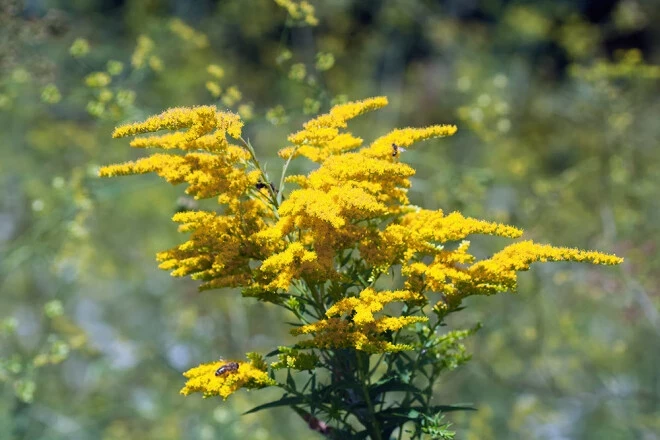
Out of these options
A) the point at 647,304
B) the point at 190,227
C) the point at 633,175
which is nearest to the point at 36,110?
the point at 633,175

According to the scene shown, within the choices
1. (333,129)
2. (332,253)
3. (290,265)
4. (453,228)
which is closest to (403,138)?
(333,129)

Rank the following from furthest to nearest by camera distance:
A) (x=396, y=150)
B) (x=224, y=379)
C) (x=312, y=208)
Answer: (x=396, y=150)
(x=224, y=379)
(x=312, y=208)

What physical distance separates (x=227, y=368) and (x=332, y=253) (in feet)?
1.75

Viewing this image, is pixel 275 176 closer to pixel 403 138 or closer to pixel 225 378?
pixel 403 138

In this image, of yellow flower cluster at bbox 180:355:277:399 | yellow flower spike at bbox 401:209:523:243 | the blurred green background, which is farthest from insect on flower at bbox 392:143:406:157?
the blurred green background

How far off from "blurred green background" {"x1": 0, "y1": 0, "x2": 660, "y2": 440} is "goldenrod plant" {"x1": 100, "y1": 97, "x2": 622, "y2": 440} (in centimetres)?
A: 184

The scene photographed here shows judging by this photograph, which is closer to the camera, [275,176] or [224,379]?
[224,379]

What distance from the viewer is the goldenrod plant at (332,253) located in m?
2.68

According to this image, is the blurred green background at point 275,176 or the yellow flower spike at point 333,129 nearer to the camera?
the yellow flower spike at point 333,129

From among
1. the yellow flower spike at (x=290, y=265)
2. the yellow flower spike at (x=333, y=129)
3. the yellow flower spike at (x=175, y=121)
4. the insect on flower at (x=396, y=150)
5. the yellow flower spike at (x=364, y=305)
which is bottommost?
the yellow flower spike at (x=364, y=305)

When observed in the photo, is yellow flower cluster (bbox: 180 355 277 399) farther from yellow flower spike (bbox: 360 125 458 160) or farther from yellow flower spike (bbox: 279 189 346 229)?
yellow flower spike (bbox: 360 125 458 160)

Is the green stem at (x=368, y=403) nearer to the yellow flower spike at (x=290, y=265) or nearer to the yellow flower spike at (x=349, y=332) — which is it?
the yellow flower spike at (x=349, y=332)

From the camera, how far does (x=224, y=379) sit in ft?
8.96

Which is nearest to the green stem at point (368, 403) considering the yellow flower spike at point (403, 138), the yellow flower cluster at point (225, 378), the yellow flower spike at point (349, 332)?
the yellow flower spike at point (349, 332)
